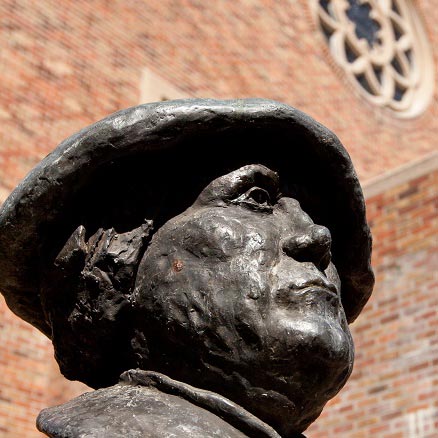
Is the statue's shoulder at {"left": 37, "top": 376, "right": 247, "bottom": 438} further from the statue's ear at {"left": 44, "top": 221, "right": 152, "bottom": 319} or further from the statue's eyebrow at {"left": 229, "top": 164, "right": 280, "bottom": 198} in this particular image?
the statue's eyebrow at {"left": 229, "top": 164, "right": 280, "bottom": 198}

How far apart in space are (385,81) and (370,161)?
6.47 feet

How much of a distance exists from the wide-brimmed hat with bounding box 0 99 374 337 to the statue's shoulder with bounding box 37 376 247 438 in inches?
14.1

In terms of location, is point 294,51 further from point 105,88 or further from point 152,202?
point 152,202

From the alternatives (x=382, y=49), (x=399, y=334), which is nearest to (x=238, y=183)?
(x=399, y=334)

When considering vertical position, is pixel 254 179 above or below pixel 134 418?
above

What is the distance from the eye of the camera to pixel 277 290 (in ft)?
6.46

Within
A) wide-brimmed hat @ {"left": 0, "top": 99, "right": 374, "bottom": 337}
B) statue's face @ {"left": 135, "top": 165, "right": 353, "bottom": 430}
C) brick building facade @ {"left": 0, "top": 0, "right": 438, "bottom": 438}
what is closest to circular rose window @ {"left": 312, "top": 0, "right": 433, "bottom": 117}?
brick building facade @ {"left": 0, "top": 0, "right": 438, "bottom": 438}

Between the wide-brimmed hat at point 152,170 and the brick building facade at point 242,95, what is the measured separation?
13.8 feet

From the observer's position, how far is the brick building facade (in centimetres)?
652

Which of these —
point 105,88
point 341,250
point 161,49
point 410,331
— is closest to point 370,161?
point 161,49

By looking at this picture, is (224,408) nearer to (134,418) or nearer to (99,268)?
(134,418)

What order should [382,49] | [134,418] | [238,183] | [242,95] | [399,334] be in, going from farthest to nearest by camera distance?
[382,49], [242,95], [399,334], [238,183], [134,418]

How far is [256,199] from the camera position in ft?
7.11

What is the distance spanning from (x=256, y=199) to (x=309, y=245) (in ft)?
0.58
